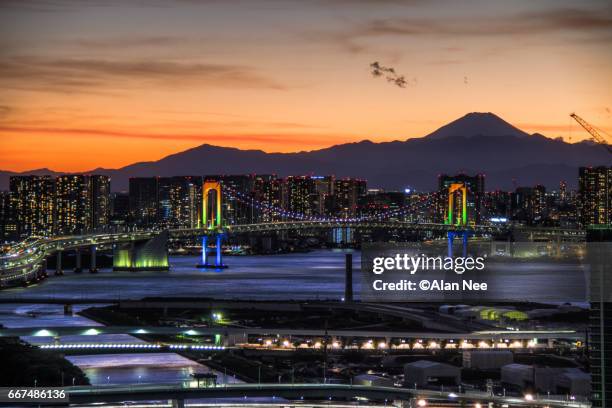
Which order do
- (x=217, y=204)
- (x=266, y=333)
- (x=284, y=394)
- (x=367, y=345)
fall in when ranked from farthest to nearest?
1. (x=217, y=204)
2. (x=266, y=333)
3. (x=367, y=345)
4. (x=284, y=394)

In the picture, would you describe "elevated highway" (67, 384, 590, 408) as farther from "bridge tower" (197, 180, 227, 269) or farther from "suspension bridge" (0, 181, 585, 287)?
"bridge tower" (197, 180, 227, 269)

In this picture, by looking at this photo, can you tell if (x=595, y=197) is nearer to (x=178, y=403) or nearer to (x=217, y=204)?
(x=217, y=204)

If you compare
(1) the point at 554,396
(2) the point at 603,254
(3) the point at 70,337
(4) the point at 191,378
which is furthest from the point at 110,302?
(2) the point at 603,254

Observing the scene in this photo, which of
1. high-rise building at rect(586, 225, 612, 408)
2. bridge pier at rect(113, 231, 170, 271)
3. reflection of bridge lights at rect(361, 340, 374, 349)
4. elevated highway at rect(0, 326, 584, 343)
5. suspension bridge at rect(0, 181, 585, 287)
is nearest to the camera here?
high-rise building at rect(586, 225, 612, 408)

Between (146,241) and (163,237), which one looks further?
(146,241)

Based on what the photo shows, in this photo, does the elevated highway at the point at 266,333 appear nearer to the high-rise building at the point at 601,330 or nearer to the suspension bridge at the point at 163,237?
the high-rise building at the point at 601,330

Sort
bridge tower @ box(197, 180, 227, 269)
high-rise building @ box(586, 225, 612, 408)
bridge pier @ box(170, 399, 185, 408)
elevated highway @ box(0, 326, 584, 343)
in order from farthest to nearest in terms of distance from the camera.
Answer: bridge tower @ box(197, 180, 227, 269), elevated highway @ box(0, 326, 584, 343), bridge pier @ box(170, 399, 185, 408), high-rise building @ box(586, 225, 612, 408)

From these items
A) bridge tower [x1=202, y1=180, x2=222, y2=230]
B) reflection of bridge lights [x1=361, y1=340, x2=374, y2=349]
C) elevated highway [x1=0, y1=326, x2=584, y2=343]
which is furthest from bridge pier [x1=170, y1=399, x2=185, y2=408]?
bridge tower [x1=202, y1=180, x2=222, y2=230]

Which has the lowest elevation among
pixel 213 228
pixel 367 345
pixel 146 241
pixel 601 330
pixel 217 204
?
pixel 367 345

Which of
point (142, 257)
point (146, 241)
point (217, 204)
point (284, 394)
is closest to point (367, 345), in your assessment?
point (284, 394)

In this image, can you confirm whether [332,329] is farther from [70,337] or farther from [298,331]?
[70,337]
